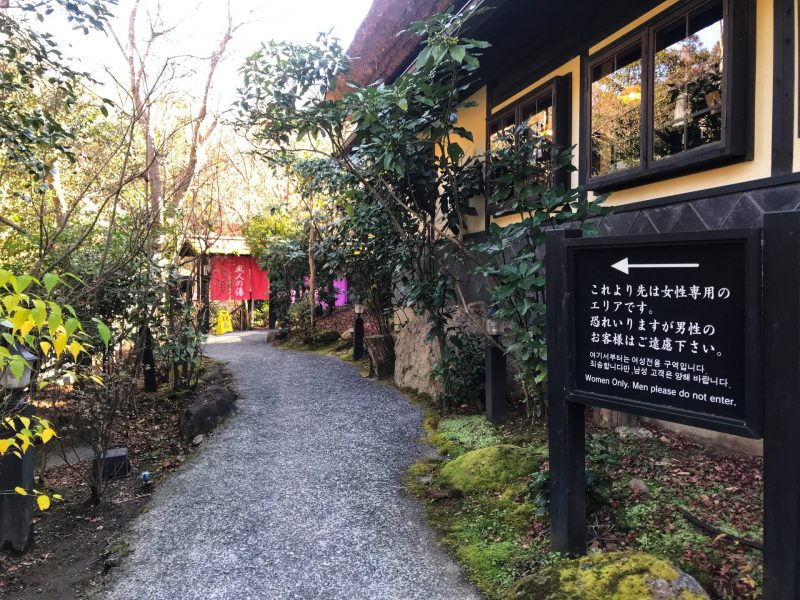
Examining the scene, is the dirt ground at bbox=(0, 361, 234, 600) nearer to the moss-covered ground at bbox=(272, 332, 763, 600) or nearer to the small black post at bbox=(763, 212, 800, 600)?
the moss-covered ground at bbox=(272, 332, 763, 600)

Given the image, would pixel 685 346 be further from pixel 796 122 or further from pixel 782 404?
pixel 796 122

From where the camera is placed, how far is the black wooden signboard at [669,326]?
2.17 m

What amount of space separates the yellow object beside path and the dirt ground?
10978 mm

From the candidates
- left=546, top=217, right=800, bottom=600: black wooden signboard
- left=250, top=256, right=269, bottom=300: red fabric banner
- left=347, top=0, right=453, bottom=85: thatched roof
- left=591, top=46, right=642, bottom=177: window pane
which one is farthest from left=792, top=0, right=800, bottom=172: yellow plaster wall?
left=250, top=256, right=269, bottom=300: red fabric banner

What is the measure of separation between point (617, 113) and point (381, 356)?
527 cm

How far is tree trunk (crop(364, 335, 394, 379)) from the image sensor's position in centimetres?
874

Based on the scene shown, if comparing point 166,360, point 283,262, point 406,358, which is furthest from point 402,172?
point 283,262

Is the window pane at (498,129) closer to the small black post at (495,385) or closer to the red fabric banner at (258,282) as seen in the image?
the small black post at (495,385)

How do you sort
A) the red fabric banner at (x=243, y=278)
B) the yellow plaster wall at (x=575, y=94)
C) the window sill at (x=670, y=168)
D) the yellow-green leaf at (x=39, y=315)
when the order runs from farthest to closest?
the red fabric banner at (x=243, y=278) → the yellow plaster wall at (x=575, y=94) → the window sill at (x=670, y=168) → the yellow-green leaf at (x=39, y=315)

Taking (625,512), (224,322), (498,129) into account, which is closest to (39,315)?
(625,512)

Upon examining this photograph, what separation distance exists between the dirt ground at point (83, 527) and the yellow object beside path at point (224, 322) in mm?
10978

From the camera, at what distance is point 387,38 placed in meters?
6.83

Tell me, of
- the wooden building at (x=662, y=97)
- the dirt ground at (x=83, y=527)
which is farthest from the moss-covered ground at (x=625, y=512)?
the dirt ground at (x=83, y=527)

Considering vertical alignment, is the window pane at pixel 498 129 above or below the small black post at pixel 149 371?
above
